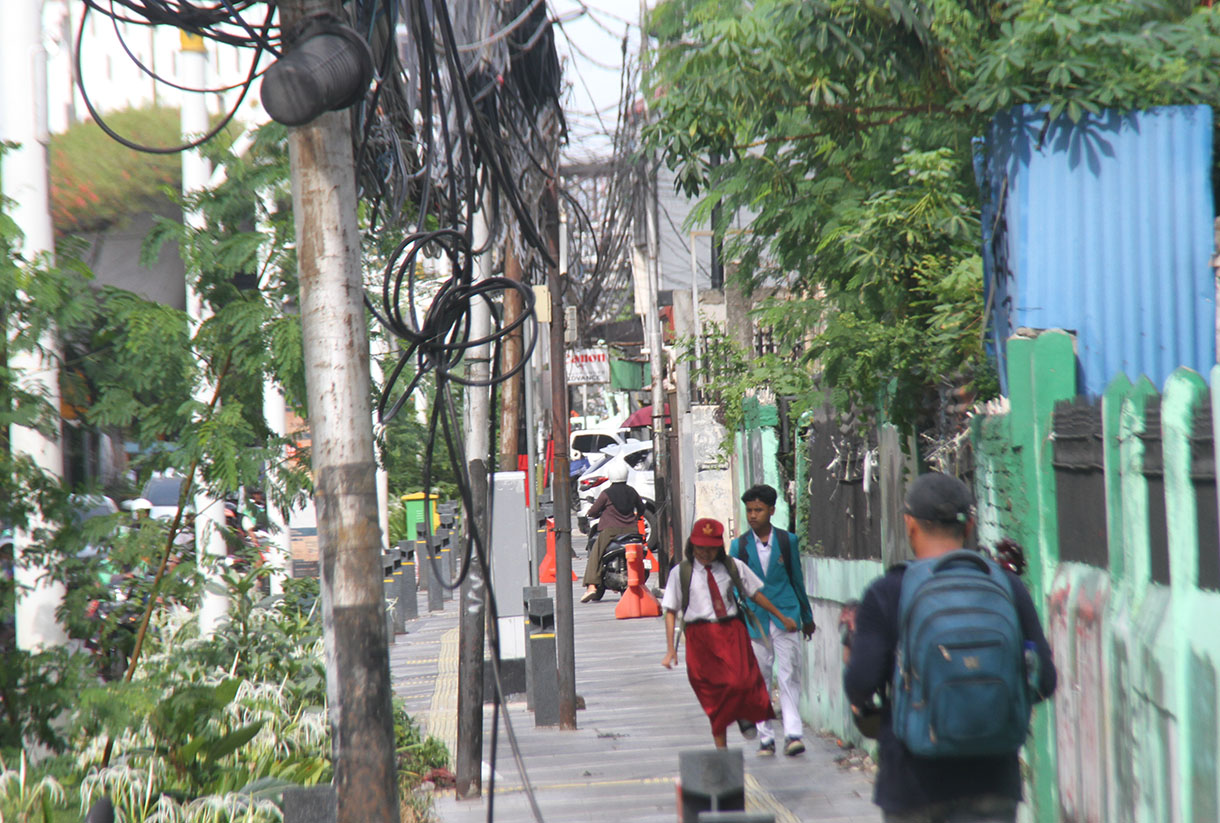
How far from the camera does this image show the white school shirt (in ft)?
28.3

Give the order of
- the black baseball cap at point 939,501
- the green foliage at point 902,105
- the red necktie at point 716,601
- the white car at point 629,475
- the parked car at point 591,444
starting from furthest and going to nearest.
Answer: the parked car at point 591,444, the white car at point 629,475, the red necktie at point 716,601, the green foliage at point 902,105, the black baseball cap at point 939,501

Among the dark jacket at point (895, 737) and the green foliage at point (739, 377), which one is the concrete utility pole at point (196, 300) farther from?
the dark jacket at point (895, 737)

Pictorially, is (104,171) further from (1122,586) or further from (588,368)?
(588,368)

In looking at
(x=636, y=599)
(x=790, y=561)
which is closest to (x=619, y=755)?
(x=790, y=561)

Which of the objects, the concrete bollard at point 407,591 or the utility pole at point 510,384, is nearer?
the utility pole at point 510,384

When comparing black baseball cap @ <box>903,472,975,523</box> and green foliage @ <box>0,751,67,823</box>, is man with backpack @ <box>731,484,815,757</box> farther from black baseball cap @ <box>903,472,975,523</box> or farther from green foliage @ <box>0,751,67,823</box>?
black baseball cap @ <box>903,472,975,523</box>

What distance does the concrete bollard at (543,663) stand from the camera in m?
11.2

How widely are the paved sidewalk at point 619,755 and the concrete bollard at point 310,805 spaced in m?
3.95

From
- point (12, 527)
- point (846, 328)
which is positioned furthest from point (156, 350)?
point (846, 328)

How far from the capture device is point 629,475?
31.2 metres

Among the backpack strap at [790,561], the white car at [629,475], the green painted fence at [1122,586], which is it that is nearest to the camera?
the green painted fence at [1122,586]

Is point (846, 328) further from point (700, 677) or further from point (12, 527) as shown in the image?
point (12, 527)

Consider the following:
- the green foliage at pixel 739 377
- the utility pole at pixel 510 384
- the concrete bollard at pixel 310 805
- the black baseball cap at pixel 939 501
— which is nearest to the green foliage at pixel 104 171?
the utility pole at pixel 510 384

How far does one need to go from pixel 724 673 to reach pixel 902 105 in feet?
13.8
